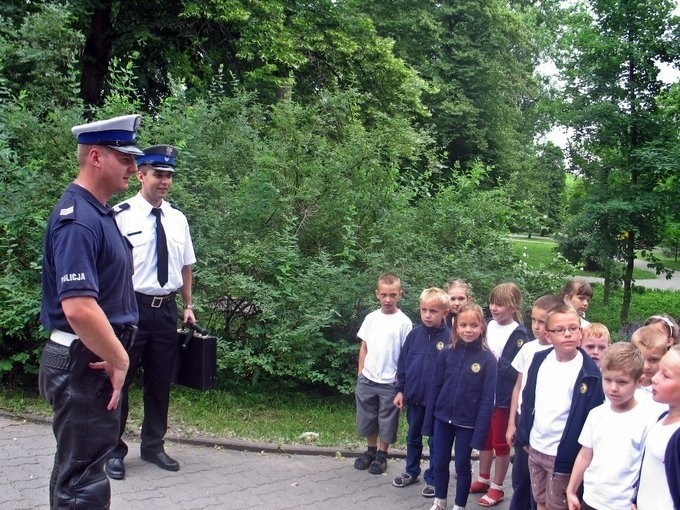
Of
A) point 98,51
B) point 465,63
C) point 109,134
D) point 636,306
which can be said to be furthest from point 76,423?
point 465,63

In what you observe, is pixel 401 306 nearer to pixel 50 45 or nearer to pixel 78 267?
pixel 78 267

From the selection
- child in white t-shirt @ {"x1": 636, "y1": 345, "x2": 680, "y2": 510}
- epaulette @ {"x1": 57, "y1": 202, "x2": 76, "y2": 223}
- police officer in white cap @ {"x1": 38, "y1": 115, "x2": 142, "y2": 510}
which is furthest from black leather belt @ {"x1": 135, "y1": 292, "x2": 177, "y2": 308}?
child in white t-shirt @ {"x1": 636, "y1": 345, "x2": 680, "y2": 510}

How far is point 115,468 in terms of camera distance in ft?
15.3

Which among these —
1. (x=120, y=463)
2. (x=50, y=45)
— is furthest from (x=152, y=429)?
(x=50, y=45)

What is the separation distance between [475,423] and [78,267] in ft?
9.16

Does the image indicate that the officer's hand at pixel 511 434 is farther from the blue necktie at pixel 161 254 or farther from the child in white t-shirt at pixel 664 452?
the blue necktie at pixel 161 254

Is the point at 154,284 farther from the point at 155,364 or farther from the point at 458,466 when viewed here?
the point at 458,466

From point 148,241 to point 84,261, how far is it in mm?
1900

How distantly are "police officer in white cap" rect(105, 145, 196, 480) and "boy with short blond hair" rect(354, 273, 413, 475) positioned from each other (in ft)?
4.76

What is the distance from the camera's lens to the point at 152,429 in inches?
196

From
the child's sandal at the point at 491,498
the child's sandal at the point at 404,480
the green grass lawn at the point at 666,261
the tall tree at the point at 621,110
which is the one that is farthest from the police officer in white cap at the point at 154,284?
the green grass lawn at the point at 666,261

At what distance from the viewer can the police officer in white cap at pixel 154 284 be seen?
4.73m

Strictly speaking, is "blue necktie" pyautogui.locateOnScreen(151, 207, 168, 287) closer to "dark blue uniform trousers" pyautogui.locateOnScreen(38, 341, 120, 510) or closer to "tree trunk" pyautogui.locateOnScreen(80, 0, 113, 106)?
"dark blue uniform trousers" pyautogui.locateOnScreen(38, 341, 120, 510)

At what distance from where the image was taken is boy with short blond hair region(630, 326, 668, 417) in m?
3.70
